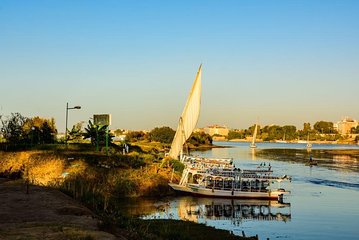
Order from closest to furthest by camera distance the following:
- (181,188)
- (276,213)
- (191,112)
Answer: (276,213), (181,188), (191,112)

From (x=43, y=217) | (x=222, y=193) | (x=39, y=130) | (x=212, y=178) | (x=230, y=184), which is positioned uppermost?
(x=39, y=130)

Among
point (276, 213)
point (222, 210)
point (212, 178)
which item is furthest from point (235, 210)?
point (212, 178)

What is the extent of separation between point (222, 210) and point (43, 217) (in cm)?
2898

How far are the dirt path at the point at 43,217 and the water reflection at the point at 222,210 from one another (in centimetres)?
1604

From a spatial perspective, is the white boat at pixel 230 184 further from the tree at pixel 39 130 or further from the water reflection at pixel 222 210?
the tree at pixel 39 130

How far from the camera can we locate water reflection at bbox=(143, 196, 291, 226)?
39.4m

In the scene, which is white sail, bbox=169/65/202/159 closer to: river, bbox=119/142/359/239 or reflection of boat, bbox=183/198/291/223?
river, bbox=119/142/359/239

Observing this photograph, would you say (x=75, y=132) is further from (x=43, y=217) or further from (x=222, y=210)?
(x=43, y=217)

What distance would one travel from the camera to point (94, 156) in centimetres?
5647

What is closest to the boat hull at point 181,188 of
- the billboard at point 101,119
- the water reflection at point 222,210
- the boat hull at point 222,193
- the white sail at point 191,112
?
the boat hull at point 222,193

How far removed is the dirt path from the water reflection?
16.0 m

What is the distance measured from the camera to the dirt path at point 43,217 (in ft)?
47.9

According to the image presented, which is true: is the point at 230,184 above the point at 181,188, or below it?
above

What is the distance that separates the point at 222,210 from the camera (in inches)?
1748
